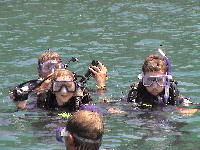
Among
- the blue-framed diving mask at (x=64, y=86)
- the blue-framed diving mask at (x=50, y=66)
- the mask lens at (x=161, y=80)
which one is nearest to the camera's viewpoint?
the blue-framed diving mask at (x=64, y=86)

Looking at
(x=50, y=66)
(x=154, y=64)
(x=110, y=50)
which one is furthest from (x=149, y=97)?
(x=110, y=50)

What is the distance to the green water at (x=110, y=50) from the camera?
21.4ft

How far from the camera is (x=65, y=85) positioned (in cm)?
692

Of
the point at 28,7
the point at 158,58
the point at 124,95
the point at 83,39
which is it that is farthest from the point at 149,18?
the point at 158,58

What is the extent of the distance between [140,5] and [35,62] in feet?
25.2

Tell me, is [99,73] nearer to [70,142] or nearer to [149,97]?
[149,97]

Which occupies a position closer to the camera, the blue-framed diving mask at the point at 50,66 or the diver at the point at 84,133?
the diver at the point at 84,133

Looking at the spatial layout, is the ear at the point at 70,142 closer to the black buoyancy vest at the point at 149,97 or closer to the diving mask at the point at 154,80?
the diving mask at the point at 154,80

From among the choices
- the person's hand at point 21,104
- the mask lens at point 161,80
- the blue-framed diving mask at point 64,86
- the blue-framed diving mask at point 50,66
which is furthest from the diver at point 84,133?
the blue-framed diving mask at point 50,66

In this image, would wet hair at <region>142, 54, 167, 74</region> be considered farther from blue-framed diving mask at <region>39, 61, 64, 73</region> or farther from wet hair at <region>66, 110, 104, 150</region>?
wet hair at <region>66, 110, 104, 150</region>

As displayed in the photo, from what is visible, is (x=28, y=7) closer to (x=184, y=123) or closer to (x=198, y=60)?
(x=198, y=60)

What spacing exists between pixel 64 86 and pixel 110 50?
4.89m

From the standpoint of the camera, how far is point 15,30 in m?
14.1

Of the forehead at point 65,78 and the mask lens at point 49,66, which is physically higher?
the forehead at point 65,78
